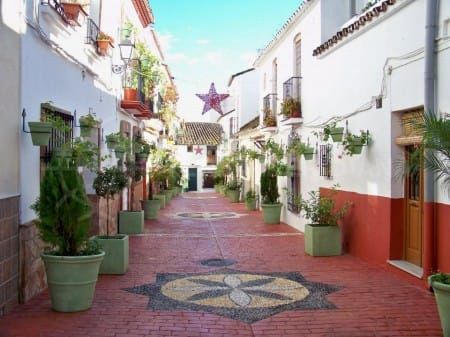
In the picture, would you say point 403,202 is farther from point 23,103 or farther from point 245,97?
point 245,97

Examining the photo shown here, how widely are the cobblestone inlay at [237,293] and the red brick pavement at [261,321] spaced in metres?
0.20

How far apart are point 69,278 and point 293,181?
1048cm

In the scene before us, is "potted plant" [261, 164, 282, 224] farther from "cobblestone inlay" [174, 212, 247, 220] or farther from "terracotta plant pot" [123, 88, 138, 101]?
"terracotta plant pot" [123, 88, 138, 101]

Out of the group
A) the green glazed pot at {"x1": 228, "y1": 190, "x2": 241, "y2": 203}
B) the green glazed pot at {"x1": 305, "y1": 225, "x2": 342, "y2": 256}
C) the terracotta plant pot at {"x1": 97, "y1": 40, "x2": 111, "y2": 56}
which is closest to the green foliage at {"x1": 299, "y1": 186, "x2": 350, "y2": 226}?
the green glazed pot at {"x1": 305, "y1": 225, "x2": 342, "y2": 256}

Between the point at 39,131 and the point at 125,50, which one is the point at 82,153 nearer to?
the point at 39,131

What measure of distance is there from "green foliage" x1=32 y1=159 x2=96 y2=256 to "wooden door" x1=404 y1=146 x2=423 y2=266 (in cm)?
494

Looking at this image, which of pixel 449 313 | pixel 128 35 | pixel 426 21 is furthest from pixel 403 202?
pixel 128 35

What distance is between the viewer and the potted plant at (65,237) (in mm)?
6504

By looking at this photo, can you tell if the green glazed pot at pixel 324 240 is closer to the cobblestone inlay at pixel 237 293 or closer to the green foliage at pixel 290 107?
the cobblestone inlay at pixel 237 293

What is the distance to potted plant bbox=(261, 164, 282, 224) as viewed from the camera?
666 inches

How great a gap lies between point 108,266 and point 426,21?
6.11 m

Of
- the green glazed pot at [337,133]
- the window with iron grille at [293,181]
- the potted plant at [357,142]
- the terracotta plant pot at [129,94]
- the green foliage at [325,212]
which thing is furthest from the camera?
the window with iron grille at [293,181]

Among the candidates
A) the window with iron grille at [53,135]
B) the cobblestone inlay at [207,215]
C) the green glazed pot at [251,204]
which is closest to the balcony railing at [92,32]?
the window with iron grille at [53,135]

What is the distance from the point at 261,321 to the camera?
640 centimetres
